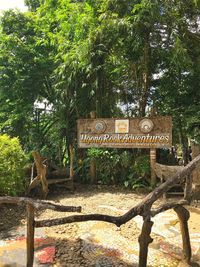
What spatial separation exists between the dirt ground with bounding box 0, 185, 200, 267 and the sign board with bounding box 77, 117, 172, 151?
162cm

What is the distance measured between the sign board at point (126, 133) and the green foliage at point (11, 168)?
266 centimetres

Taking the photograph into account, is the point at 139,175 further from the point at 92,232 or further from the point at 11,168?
the point at 92,232

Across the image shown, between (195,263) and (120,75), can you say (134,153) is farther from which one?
(195,263)

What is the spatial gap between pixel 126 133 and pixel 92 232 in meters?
4.45

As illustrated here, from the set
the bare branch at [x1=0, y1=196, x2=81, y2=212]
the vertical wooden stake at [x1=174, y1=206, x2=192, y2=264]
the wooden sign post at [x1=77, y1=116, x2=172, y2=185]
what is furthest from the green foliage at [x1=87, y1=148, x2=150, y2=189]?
the bare branch at [x1=0, y1=196, x2=81, y2=212]

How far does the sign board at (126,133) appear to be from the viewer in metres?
8.92

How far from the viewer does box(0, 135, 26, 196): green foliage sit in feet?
22.1

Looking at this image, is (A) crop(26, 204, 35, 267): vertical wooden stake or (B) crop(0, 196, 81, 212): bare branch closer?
(B) crop(0, 196, 81, 212): bare branch

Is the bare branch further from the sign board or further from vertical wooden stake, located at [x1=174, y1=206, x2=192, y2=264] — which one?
the sign board

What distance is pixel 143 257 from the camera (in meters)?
2.85

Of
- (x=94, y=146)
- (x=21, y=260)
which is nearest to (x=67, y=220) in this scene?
(x=21, y=260)

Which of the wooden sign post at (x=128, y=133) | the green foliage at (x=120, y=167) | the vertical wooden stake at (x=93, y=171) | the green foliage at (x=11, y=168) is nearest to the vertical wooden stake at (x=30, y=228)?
the green foliage at (x=11, y=168)

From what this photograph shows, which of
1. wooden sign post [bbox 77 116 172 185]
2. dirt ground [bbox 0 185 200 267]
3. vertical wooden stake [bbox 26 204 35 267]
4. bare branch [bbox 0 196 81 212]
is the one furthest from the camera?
wooden sign post [bbox 77 116 172 185]

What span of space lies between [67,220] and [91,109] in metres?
8.09
